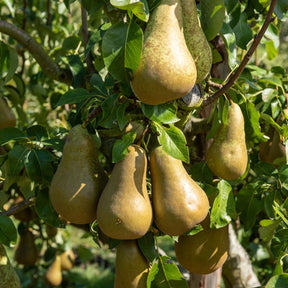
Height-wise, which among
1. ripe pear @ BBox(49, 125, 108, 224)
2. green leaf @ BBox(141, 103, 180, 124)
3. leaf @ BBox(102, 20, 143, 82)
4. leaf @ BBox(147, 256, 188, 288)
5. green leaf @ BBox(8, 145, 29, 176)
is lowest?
leaf @ BBox(147, 256, 188, 288)

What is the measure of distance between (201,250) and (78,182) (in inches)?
15.9

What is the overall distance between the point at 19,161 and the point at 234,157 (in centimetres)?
59

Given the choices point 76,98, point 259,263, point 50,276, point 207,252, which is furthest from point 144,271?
point 50,276

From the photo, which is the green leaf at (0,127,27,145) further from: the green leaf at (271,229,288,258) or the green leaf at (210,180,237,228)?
the green leaf at (271,229,288,258)

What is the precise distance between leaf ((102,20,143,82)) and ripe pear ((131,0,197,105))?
16mm

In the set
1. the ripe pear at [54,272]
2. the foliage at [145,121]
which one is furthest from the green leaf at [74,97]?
the ripe pear at [54,272]

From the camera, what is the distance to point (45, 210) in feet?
4.50

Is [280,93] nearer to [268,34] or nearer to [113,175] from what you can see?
[268,34]

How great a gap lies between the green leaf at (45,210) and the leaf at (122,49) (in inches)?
22.8

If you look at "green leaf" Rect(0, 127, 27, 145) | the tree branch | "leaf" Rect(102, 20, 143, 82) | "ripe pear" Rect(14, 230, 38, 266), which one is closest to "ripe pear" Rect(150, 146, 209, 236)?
"leaf" Rect(102, 20, 143, 82)

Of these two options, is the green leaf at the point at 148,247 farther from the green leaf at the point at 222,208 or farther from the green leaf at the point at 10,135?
the green leaf at the point at 10,135

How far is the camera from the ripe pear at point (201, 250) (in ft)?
4.03

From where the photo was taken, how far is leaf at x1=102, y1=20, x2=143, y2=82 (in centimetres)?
90

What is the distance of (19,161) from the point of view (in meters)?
1.31
